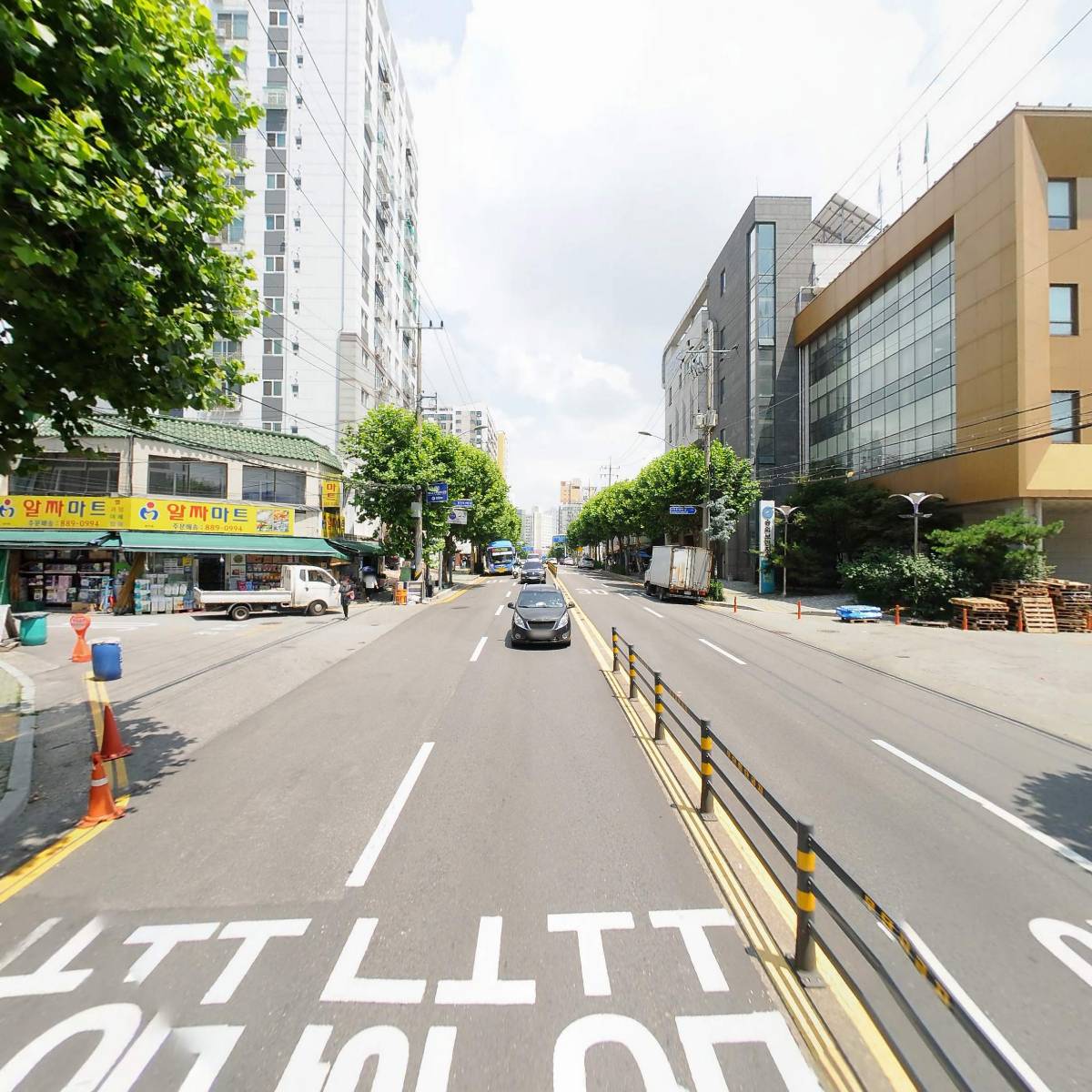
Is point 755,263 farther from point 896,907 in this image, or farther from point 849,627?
point 896,907

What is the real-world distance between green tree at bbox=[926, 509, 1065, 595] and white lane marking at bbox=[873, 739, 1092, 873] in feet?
62.3

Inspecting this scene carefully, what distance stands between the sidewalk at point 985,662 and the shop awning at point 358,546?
20124mm

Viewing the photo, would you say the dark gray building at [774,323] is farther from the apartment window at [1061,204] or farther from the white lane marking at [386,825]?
the white lane marking at [386,825]

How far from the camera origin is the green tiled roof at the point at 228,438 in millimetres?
23578

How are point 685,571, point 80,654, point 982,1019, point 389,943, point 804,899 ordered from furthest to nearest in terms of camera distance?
point 685,571 < point 80,654 < point 389,943 < point 804,899 < point 982,1019

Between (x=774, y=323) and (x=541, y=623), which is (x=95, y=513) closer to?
(x=541, y=623)

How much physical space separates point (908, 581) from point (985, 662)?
1061 centimetres

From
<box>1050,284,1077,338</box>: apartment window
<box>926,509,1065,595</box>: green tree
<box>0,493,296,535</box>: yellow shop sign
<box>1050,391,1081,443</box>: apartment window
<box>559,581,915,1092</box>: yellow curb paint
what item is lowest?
<box>559,581,915,1092</box>: yellow curb paint

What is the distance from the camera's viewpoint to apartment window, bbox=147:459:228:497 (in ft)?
78.8

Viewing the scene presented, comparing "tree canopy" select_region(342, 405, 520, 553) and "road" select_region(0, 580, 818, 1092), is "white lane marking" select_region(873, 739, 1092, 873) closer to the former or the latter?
"road" select_region(0, 580, 818, 1092)

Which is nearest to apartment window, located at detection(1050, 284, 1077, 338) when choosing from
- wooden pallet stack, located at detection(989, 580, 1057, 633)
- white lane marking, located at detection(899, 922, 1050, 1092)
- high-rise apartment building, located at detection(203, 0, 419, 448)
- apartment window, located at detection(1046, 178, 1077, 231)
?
apartment window, located at detection(1046, 178, 1077, 231)

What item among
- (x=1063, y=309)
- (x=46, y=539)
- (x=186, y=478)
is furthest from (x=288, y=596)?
(x=1063, y=309)

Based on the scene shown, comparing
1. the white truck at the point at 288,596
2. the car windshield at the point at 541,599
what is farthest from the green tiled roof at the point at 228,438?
the car windshield at the point at 541,599

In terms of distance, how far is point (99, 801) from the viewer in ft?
19.1
